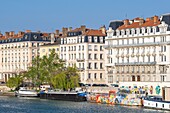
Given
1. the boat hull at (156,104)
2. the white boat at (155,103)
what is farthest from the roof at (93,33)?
the boat hull at (156,104)

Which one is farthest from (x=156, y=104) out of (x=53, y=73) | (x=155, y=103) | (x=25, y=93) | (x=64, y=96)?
(x=25, y=93)

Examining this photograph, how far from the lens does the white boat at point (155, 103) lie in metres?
80.9

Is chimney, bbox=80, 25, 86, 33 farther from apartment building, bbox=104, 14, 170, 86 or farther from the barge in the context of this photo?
the barge

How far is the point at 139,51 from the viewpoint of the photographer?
106 meters

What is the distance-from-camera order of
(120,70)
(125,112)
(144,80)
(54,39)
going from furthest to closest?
(54,39), (120,70), (144,80), (125,112)

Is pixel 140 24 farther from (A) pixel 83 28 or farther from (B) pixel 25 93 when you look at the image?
(B) pixel 25 93

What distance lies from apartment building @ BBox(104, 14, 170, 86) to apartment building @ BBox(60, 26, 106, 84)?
7.62 metres

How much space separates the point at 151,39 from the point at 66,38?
29.7 m

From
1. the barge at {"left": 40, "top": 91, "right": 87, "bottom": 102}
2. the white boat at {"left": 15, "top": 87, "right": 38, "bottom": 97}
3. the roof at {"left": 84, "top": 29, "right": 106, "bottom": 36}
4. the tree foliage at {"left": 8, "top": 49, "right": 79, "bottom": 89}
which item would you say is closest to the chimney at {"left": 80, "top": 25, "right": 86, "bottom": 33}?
the roof at {"left": 84, "top": 29, "right": 106, "bottom": 36}

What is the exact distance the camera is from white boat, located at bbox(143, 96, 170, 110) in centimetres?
8088

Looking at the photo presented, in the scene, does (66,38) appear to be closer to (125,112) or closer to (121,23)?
(121,23)

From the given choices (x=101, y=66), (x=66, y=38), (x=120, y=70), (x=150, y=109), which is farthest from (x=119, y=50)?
(x=150, y=109)

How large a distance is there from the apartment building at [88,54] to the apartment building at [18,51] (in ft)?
64.4

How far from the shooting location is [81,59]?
122 m
